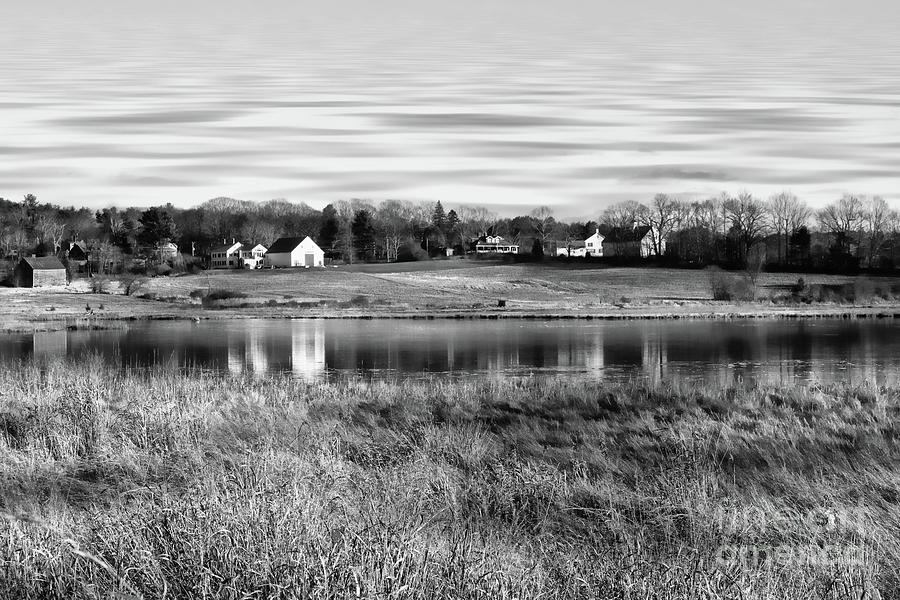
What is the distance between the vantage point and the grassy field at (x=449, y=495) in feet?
15.3

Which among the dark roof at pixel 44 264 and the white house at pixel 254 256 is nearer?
the dark roof at pixel 44 264

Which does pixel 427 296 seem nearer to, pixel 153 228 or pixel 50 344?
pixel 50 344

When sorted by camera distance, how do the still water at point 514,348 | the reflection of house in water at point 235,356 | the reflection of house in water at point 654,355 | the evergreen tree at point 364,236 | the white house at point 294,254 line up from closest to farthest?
the reflection of house in water at point 654,355 → the still water at point 514,348 → the reflection of house in water at point 235,356 → the white house at point 294,254 → the evergreen tree at point 364,236

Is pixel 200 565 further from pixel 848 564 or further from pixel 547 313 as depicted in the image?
pixel 547 313

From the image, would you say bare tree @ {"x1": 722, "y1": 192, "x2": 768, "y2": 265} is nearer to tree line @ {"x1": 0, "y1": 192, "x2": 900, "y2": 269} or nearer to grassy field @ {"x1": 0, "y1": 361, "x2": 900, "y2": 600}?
tree line @ {"x1": 0, "y1": 192, "x2": 900, "y2": 269}

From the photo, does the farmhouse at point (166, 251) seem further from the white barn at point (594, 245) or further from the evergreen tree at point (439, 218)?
the white barn at point (594, 245)

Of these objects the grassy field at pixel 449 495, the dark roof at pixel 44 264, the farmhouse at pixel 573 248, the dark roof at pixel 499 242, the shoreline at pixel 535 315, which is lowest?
the shoreline at pixel 535 315

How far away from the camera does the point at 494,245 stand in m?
161

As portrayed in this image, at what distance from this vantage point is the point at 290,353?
1330 inches

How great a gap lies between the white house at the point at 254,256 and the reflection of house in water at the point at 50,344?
89317mm

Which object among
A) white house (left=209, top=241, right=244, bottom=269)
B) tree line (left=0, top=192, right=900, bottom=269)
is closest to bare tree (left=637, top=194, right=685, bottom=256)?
tree line (left=0, top=192, right=900, bottom=269)

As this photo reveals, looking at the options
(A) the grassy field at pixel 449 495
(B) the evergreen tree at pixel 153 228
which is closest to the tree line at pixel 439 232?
(B) the evergreen tree at pixel 153 228

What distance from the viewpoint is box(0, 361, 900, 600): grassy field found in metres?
4.67

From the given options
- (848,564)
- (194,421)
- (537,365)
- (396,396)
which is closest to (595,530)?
(848,564)
